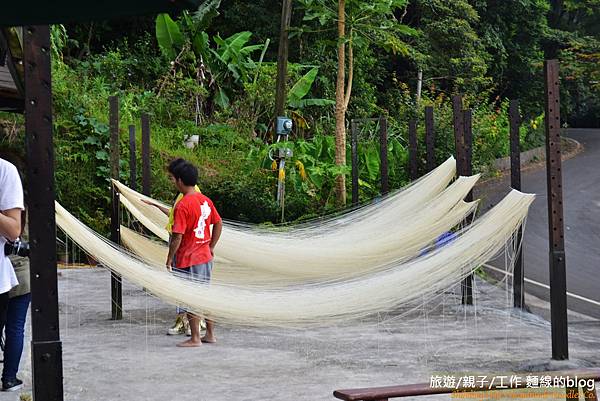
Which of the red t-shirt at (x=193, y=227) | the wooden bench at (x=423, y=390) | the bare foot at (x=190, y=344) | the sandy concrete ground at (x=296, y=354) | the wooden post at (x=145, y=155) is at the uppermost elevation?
the wooden post at (x=145, y=155)

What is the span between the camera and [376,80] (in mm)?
19625

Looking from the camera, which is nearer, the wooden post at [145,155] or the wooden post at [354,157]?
the wooden post at [145,155]

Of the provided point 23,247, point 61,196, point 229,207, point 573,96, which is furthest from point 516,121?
point 573,96

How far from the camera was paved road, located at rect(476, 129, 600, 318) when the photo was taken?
8711mm

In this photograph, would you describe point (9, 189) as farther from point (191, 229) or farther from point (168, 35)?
point (168, 35)

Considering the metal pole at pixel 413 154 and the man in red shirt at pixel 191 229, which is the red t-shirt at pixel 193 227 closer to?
the man in red shirt at pixel 191 229

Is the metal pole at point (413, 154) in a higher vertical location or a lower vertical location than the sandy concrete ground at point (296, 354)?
higher

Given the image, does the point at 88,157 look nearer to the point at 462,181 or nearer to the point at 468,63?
the point at 462,181

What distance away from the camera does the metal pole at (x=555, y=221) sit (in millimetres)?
5125

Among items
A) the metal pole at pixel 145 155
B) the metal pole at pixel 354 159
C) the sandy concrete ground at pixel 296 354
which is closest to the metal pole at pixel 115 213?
the sandy concrete ground at pixel 296 354

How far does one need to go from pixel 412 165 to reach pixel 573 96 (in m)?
19.3

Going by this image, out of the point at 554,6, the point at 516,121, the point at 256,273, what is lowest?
the point at 256,273

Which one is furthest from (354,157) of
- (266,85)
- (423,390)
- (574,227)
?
(423,390)

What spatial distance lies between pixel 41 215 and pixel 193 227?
271cm
